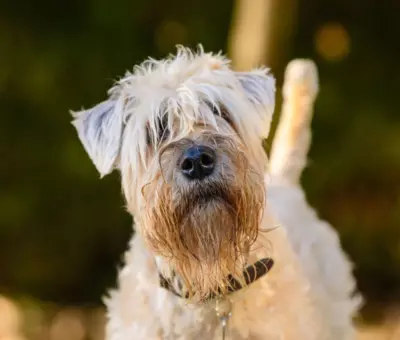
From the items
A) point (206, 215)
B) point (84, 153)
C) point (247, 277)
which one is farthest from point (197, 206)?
point (84, 153)

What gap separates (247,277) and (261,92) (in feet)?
1.99

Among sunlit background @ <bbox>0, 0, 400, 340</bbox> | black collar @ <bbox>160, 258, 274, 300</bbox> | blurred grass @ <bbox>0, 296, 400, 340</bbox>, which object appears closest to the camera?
black collar @ <bbox>160, 258, 274, 300</bbox>

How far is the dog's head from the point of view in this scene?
2.12 m

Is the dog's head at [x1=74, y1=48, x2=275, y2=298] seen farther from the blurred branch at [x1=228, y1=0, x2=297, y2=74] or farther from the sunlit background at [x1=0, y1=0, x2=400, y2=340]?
the sunlit background at [x1=0, y1=0, x2=400, y2=340]

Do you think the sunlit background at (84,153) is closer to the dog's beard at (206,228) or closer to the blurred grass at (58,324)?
the blurred grass at (58,324)

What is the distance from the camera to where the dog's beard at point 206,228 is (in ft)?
6.95

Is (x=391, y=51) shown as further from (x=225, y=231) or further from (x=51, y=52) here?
(x=225, y=231)

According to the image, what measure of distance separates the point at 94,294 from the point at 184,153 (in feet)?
11.1

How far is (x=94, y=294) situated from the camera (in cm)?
526

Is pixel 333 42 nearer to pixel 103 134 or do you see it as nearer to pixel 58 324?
pixel 58 324

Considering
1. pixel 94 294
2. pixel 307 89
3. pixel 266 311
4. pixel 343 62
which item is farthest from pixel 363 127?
pixel 266 311

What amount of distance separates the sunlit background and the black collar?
6.52 feet

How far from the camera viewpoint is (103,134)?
2.39 m

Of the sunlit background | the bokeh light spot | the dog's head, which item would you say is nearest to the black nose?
the dog's head
